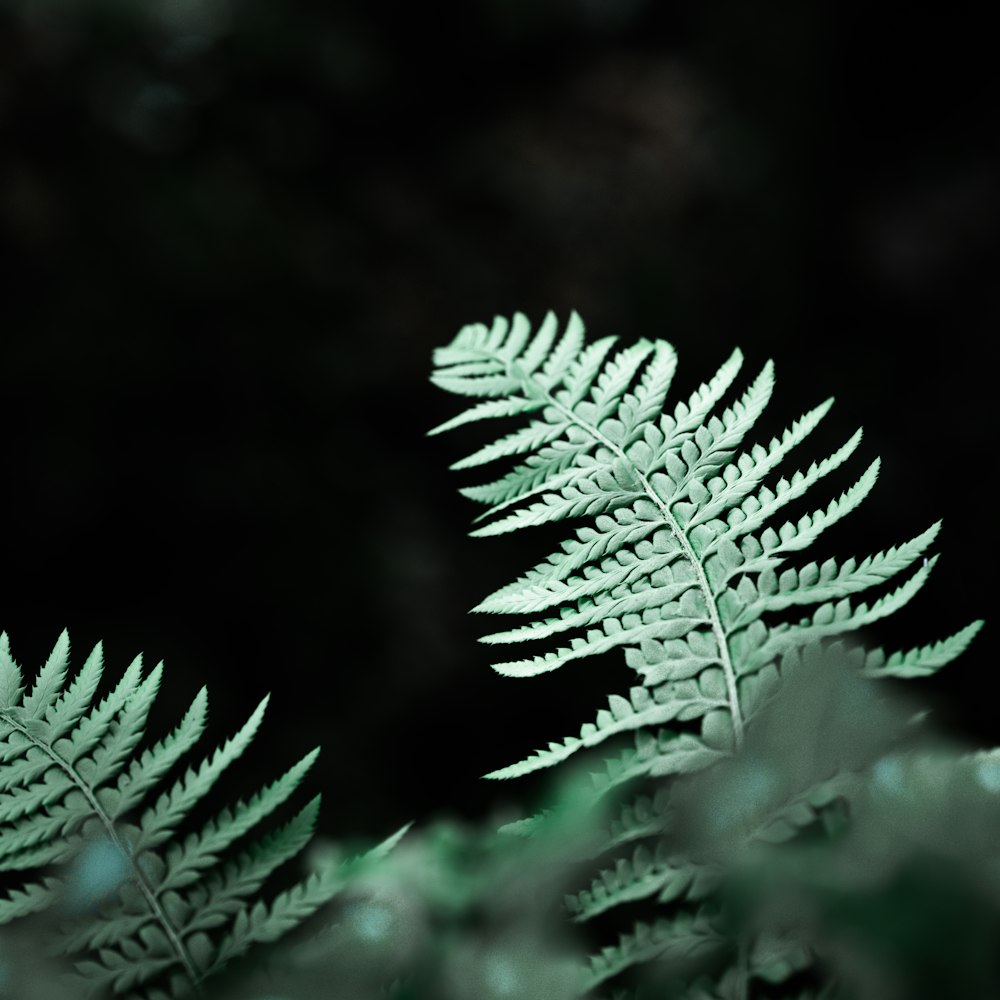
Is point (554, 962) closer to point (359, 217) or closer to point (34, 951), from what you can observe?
point (34, 951)

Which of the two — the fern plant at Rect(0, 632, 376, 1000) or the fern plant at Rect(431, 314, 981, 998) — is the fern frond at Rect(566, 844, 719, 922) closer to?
the fern plant at Rect(431, 314, 981, 998)

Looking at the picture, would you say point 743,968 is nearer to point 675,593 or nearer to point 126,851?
point 675,593

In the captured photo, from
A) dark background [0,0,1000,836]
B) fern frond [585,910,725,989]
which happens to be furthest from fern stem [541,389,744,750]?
dark background [0,0,1000,836]

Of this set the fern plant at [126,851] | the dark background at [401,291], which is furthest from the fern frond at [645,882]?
the dark background at [401,291]

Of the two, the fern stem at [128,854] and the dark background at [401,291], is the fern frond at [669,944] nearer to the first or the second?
the fern stem at [128,854]

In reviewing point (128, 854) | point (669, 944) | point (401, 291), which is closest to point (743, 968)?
point (669, 944)

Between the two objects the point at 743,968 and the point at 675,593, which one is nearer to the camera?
the point at 743,968
